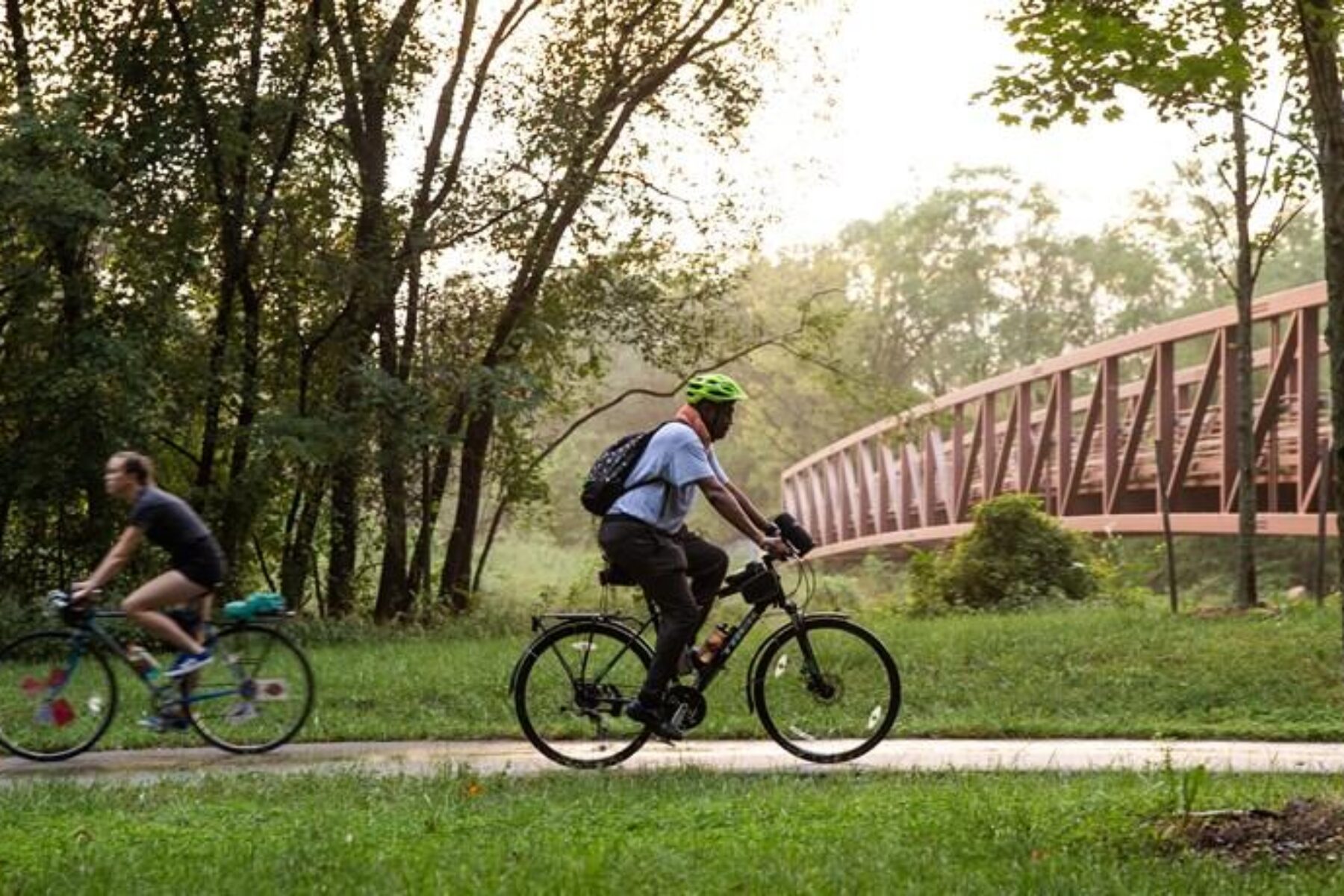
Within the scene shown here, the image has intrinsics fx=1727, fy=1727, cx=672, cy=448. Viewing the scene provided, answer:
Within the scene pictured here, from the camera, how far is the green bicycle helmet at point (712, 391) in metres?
7.75

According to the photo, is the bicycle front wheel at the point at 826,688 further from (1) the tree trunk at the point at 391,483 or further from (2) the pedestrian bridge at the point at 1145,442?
(1) the tree trunk at the point at 391,483

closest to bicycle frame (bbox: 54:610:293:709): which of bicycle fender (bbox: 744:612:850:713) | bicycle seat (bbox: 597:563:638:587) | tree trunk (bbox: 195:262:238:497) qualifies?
bicycle seat (bbox: 597:563:638:587)

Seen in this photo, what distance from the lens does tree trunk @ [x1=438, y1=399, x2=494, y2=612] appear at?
A: 21438mm

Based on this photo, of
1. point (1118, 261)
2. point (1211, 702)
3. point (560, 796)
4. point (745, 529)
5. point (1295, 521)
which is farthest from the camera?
point (1118, 261)

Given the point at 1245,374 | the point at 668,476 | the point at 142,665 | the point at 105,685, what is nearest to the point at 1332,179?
the point at 668,476

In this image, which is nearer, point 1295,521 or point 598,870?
point 598,870

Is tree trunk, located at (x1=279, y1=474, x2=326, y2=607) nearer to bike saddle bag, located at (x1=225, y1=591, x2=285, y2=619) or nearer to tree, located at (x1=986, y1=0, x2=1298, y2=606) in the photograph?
bike saddle bag, located at (x1=225, y1=591, x2=285, y2=619)

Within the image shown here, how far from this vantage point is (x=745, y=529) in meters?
7.80

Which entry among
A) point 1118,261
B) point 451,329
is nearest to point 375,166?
point 451,329

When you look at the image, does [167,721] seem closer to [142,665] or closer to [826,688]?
[142,665]

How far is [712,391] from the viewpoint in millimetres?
7746

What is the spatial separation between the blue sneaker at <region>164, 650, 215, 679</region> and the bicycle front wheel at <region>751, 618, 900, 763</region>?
2.98 meters

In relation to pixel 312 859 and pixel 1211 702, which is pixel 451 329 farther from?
pixel 312 859

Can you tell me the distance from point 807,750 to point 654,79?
13.9 m
